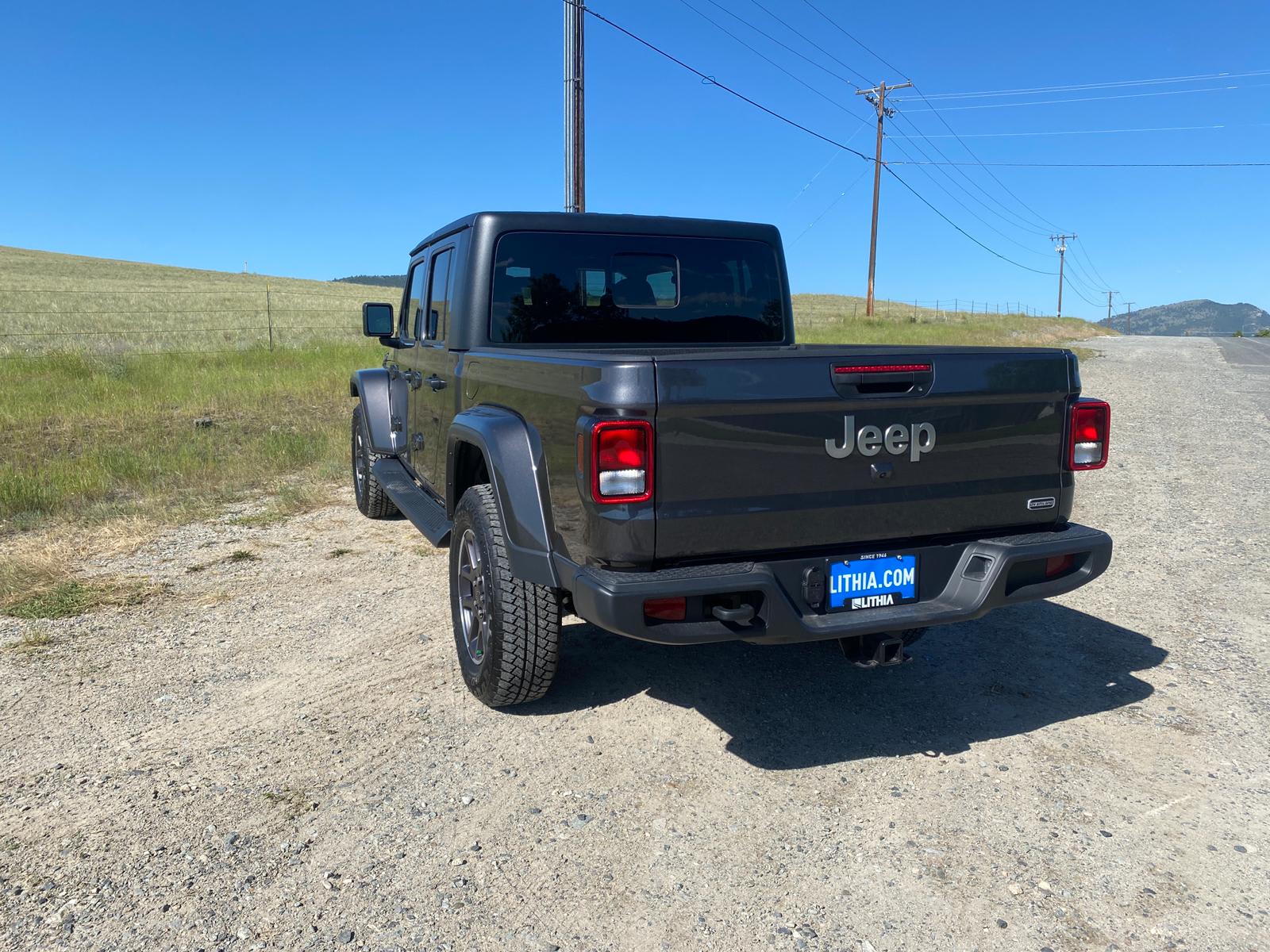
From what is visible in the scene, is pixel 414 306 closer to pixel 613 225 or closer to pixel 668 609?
pixel 613 225

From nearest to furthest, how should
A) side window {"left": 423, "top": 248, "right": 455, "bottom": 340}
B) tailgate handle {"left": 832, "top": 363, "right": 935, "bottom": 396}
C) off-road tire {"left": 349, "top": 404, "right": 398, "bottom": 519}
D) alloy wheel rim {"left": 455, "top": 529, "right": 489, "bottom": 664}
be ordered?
tailgate handle {"left": 832, "top": 363, "right": 935, "bottom": 396} → alloy wheel rim {"left": 455, "top": 529, "right": 489, "bottom": 664} → side window {"left": 423, "top": 248, "right": 455, "bottom": 340} → off-road tire {"left": 349, "top": 404, "right": 398, "bottom": 519}

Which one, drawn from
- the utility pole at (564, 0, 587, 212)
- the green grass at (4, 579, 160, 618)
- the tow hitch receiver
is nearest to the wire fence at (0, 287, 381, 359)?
the utility pole at (564, 0, 587, 212)

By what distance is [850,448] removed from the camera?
2924 mm

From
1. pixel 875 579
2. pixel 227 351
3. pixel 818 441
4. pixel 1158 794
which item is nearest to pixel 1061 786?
pixel 1158 794

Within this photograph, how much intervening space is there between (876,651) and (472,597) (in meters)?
1.60

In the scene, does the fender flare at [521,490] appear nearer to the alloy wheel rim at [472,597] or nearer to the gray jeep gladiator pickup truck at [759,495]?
the gray jeep gladiator pickup truck at [759,495]

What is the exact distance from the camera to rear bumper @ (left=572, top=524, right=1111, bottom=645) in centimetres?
271

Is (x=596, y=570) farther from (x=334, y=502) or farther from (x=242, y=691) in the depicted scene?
(x=334, y=502)

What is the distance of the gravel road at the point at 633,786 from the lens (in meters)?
2.38

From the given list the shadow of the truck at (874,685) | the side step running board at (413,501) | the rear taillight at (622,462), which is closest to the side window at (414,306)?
the side step running board at (413,501)

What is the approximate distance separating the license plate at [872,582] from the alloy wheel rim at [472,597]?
4.29ft

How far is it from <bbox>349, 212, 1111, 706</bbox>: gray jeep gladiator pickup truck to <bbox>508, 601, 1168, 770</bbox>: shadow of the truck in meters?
0.31

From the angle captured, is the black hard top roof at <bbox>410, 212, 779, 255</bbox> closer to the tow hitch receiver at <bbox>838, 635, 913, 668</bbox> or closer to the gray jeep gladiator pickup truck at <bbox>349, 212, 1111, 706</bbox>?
the gray jeep gladiator pickup truck at <bbox>349, 212, 1111, 706</bbox>

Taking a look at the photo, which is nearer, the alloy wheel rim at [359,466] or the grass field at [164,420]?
the alloy wheel rim at [359,466]
